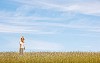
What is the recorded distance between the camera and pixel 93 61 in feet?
77.1

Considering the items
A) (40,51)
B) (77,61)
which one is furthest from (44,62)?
(40,51)

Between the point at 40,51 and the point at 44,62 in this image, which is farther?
the point at 40,51

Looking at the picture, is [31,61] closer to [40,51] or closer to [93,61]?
[93,61]

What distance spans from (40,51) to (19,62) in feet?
48.5

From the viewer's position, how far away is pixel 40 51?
38.3 m

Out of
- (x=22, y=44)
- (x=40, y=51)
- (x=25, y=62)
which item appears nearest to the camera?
(x=25, y=62)

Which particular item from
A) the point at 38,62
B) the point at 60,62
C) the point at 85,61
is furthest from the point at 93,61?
the point at 38,62

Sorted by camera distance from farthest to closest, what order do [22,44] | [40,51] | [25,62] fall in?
[40,51], [22,44], [25,62]

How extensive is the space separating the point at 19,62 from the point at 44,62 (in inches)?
69.0

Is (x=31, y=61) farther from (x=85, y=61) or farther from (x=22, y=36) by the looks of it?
(x=22, y=36)

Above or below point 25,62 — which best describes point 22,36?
above

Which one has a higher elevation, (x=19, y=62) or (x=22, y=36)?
(x=22, y=36)

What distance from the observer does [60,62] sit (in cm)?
2338

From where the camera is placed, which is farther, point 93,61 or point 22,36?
point 22,36
